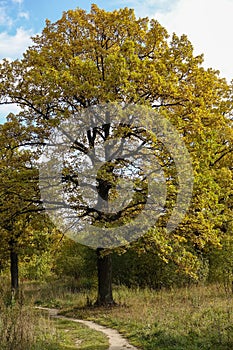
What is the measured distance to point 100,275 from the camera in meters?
15.9

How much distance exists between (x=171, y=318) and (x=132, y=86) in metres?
7.03

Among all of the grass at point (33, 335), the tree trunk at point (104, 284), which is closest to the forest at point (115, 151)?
the tree trunk at point (104, 284)

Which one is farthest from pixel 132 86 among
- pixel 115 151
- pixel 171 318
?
pixel 171 318

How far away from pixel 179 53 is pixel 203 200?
5.42 meters

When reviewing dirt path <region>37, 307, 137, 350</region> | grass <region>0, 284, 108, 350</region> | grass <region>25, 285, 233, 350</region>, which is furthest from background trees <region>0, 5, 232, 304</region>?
grass <region>0, 284, 108, 350</region>

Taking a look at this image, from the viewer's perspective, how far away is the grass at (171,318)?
8.59m

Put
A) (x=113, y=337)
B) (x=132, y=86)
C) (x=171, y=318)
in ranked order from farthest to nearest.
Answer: (x=132, y=86) → (x=171, y=318) → (x=113, y=337)

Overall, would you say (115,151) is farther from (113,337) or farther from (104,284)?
(113,337)

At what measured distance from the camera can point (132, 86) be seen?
41.7 ft

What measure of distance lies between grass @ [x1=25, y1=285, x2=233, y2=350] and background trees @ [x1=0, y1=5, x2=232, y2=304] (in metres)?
1.40

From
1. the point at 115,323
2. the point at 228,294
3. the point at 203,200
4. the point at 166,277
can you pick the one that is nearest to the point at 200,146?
the point at 203,200

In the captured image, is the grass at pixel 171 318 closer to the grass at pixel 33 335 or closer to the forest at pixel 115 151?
the forest at pixel 115 151

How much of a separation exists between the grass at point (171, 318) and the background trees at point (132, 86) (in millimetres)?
1403

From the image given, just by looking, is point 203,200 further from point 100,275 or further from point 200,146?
point 100,275
